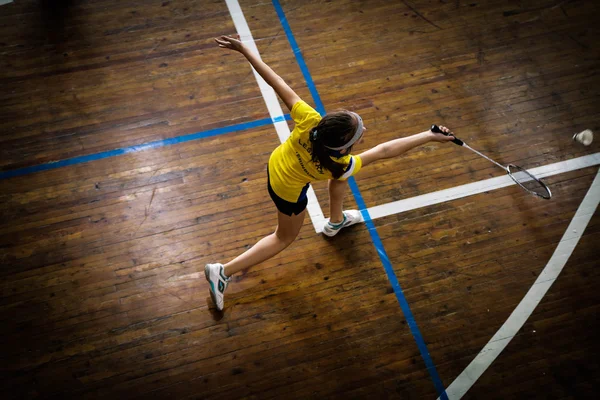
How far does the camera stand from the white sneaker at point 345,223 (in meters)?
4.83

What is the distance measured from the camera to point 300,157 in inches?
143

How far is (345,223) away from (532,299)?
191cm

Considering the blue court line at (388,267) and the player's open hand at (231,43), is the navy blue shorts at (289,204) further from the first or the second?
the blue court line at (388,267)

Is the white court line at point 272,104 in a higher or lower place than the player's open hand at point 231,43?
lower

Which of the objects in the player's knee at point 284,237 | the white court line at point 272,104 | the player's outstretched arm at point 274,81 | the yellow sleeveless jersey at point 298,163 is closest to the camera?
the yellow sleeveless jersey at point 298,163

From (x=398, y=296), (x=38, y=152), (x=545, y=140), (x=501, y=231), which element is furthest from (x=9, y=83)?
(x=545, y=140)

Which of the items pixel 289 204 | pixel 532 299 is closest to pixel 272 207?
pixel 289 204

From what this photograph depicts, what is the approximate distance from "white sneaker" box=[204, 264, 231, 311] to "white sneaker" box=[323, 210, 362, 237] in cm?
109

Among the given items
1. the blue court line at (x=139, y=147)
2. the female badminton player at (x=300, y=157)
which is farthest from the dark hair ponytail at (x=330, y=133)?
the blue court line at (x=139, y=147)

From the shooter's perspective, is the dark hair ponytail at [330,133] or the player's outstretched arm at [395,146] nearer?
the dark hair ponytail at [330,133]

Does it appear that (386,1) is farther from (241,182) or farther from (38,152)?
(38,152)

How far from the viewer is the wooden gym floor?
4.38 meters

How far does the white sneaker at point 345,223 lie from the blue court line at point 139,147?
136 centimetres

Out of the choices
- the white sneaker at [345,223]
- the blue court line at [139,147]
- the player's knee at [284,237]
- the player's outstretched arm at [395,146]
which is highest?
the player's outstretched arm at [395,146]
